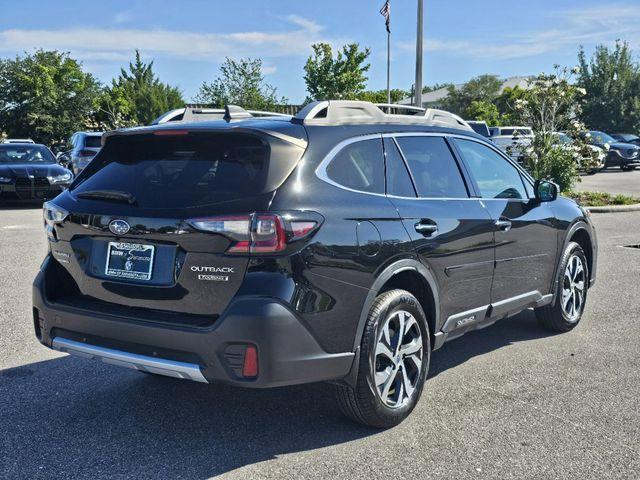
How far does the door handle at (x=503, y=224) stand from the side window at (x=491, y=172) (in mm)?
199

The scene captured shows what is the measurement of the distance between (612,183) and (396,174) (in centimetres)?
2239

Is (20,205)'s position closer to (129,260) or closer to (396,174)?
(129,260)

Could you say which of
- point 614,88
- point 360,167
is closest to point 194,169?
point 360,167

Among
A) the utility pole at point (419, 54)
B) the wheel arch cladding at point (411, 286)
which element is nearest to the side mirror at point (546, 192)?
the wheel arch cladding at point (411, 286)

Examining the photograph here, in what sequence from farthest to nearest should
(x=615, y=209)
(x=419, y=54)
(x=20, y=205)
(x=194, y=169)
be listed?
(x=419, y=54)
(x=20, y=205)
(x=615, y=209)
(x=194, y=169)

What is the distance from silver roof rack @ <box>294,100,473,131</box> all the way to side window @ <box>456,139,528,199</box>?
26 centimetres

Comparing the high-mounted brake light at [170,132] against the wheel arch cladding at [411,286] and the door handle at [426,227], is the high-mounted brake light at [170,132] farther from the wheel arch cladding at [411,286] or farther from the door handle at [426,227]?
the door handle at [426,227]

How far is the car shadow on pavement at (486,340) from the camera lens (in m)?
5.17

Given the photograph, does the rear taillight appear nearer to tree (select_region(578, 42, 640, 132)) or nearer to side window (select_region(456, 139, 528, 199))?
side window (select_region(456, 139, 528, 199))

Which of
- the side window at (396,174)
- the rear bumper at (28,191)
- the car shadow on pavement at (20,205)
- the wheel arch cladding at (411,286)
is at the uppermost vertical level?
the side window at (396,174)

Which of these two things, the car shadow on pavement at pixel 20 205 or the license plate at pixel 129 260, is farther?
the car shadow on pavement at pixel 20 205

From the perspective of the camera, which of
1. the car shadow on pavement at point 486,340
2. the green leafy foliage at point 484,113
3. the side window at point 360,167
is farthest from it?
the green leafy foliage at point 484,113

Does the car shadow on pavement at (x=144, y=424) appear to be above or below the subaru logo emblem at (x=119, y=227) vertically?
below

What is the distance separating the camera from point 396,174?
13.7 ft
